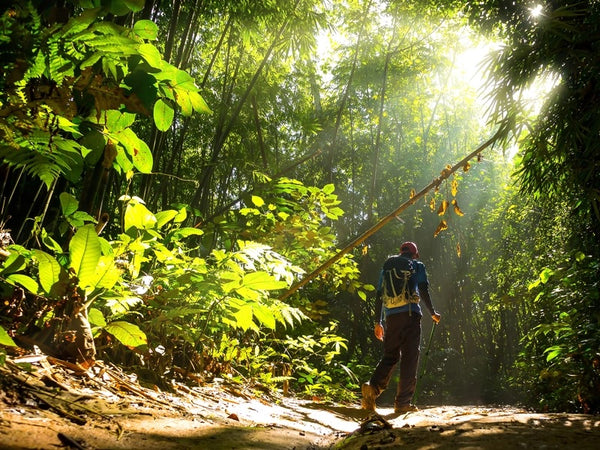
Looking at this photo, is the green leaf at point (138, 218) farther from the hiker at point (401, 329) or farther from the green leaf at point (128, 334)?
the hiker at point (401, 329)

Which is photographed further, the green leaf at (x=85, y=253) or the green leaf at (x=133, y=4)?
the green leaf at (x=85, y=253)

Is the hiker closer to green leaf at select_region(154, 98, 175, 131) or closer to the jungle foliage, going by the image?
the jungle foliage

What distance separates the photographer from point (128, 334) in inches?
60.5

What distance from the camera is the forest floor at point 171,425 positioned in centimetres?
104

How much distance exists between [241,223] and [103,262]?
2309mm

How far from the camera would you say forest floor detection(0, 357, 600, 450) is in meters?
1.04

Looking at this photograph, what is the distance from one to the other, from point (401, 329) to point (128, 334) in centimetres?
294

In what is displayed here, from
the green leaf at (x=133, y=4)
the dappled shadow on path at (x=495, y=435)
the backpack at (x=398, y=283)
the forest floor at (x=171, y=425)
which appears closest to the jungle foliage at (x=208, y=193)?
the green leaf at (x=133, y=4)

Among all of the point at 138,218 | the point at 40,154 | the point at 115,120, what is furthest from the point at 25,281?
the point at 138,218

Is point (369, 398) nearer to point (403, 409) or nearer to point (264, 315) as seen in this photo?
point (403, 409)

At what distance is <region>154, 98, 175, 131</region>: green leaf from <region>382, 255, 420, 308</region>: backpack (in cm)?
318

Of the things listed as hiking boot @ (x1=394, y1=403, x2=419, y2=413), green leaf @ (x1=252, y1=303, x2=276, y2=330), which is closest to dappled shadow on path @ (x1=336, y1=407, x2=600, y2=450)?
green leaf @ (x1=252, y1=303, x2=276, y2=330)

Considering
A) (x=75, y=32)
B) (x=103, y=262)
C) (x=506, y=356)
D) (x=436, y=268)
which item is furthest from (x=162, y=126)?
(x=506, y=356)

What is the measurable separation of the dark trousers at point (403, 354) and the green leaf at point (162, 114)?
3.23m
